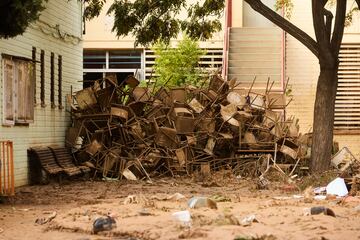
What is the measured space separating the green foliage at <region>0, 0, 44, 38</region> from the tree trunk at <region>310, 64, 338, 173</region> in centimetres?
782

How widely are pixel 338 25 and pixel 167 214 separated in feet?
27.8

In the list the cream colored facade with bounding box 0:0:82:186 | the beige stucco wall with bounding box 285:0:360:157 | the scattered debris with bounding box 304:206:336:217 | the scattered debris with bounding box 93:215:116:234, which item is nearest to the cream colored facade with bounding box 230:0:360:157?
the beige stucco wall with bounding box 285:0:360:157

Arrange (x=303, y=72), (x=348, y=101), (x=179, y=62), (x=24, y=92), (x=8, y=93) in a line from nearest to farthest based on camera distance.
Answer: (x=8, y=93), (x=24, y=92), (x=348, y=101), (x=303, y=72), (x=179, y=62)

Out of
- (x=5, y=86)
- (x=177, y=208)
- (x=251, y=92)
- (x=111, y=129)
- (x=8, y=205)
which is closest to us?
(x=177, y=208)

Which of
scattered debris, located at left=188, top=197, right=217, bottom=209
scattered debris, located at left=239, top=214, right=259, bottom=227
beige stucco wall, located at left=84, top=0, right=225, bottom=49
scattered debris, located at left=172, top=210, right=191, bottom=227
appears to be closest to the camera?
scattered debris, located at left=239, top=214, right=259, bottom=227

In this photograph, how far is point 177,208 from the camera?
12.8 metres

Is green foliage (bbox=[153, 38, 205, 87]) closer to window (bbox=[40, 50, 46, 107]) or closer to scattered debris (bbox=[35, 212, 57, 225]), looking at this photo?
window (bbox=[40, 50, 46, 107])

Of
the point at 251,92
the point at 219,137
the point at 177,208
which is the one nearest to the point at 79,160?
the point at 219,137

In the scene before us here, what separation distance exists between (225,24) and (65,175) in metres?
10.4

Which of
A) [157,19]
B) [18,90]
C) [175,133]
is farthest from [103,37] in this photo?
[18,90]

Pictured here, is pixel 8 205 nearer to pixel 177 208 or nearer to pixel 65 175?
pixel 177 208

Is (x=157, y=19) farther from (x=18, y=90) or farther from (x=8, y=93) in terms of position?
(x=8, y=93)

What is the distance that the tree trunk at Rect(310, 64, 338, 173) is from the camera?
18375mm

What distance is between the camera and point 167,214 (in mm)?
11891
